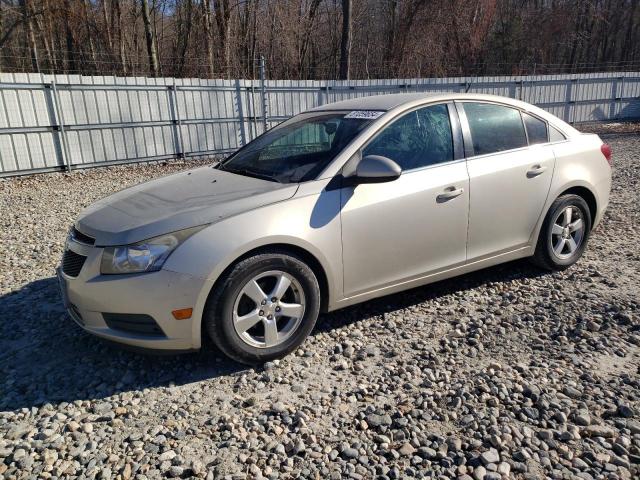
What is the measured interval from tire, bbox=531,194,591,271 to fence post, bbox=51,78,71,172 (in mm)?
10439

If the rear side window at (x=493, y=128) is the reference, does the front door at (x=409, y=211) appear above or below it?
below

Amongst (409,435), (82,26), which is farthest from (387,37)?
(409,435)

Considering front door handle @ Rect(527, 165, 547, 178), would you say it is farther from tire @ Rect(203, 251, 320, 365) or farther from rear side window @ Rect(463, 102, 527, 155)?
tire @ Rect(203, 251, 320, 365)

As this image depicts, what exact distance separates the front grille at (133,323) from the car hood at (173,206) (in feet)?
1.44

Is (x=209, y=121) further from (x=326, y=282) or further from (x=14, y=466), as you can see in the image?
(x=14, y=466)

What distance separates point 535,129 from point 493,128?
50 centimetres

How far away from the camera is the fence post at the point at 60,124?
431 inches

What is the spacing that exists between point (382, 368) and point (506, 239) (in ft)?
5.69

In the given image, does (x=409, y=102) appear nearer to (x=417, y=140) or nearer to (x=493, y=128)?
(x=417, y=140)

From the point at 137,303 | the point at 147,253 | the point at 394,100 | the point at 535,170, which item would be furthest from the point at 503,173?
the point at 137,303

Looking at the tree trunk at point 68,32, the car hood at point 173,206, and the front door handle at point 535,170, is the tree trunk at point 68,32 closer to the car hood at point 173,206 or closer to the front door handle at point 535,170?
the car hood at point 173,206

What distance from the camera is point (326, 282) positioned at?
3.45 metres

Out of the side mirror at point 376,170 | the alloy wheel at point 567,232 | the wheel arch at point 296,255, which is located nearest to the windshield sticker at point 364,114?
the side mirror at point 376,170

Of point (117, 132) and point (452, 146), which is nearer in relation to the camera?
point (452, 146)
